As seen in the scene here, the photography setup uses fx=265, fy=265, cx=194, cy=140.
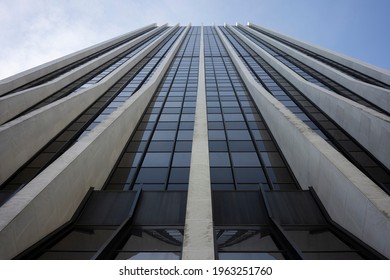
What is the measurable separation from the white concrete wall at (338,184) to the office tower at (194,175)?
0.05 meters

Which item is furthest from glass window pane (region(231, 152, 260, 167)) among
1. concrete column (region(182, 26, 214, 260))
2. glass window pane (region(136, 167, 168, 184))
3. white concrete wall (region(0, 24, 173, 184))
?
white concrete wall (region(0, 24, 173, 184))

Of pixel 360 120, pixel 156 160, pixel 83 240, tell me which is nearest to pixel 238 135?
pixel 156 160

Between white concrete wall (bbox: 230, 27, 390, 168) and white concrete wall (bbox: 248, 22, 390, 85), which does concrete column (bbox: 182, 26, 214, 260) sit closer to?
white concrete wall (bbox: 230, 27, 390, 168)

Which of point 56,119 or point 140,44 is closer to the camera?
point 56,119

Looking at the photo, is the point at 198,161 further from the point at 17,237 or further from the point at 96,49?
the point at 96,49

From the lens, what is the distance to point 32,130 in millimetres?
12117

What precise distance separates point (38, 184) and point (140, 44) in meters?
41.7

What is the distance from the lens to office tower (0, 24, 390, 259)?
7914 mm

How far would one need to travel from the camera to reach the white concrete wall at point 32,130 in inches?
419

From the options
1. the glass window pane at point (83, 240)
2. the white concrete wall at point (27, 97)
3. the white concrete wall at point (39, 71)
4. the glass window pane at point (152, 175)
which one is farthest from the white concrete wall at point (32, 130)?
the white concrete wall at point (39, 71)

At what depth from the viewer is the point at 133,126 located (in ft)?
54.0

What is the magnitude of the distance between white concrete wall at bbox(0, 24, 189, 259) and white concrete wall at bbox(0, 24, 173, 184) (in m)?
2.83

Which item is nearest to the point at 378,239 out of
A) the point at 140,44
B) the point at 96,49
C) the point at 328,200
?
the point at 328,200

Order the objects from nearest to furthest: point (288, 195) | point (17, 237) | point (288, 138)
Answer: point (17, 237) → point (288, 195) → point (288, 138)
